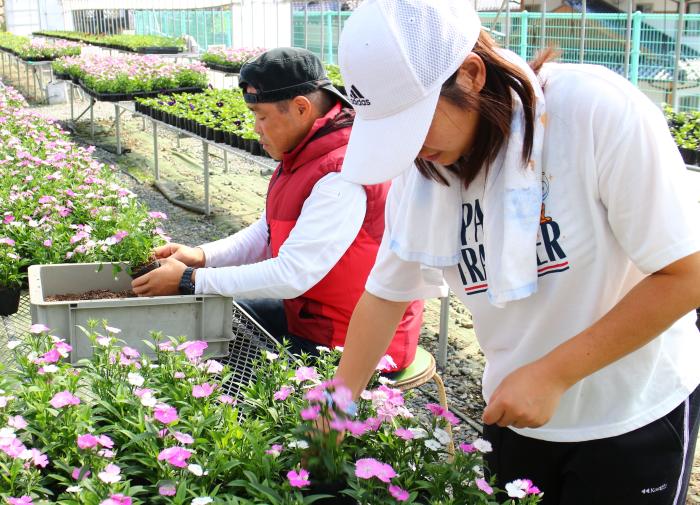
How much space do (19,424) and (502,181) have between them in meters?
0.78

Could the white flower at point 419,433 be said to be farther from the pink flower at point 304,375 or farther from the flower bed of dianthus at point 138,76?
the flower bed of dianthus at point 138,76

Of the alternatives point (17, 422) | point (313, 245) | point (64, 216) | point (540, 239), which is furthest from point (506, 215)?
point (64, 216)

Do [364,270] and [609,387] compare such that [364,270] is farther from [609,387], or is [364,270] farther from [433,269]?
[609,387]

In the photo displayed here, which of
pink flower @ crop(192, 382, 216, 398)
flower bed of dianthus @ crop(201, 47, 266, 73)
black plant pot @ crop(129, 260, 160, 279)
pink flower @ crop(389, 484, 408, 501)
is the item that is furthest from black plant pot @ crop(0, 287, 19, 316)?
flower bed of dianthus @ crop(201, 47, 266, 73)

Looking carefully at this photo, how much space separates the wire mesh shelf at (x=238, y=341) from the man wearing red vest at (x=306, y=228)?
0.27 ft

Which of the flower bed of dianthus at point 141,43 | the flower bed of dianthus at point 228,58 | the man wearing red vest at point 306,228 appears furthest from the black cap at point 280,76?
the flower bed of dianthus at point 141,43

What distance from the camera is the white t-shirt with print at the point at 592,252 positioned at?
0.97 m

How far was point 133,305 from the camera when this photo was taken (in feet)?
5.51

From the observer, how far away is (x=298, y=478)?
992 mm

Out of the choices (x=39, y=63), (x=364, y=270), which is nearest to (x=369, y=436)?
(x=364, y=270)

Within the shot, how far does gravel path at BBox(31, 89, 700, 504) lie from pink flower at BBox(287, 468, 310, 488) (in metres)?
0.48

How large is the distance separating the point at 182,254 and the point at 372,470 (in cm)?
126

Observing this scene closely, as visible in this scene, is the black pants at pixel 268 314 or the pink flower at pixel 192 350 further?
the black pants at pixel 268 314

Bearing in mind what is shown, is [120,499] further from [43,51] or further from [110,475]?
[43,51]
